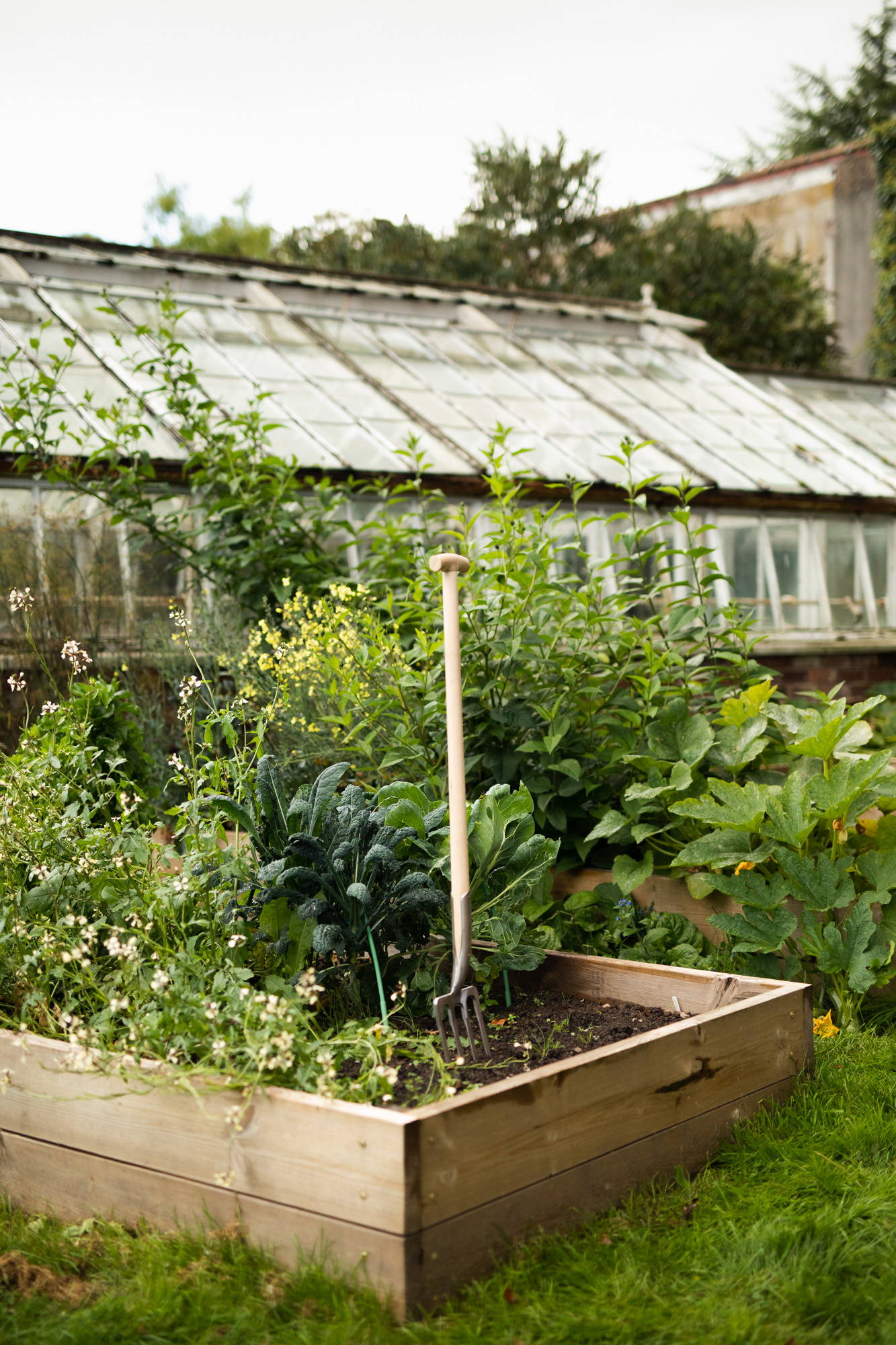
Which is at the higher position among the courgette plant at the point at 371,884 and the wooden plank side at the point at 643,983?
the courgette plant at the point at 371,884

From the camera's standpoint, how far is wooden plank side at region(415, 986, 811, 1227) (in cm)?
201

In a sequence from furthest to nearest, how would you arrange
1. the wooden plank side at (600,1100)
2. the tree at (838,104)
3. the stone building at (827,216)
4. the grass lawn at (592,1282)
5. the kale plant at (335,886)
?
1. the tree at (838,104)
2. the stone building at (827,216)
3. the kale plant at (335,886)
4. the wooden plank side at (600,1100)
5. the grass lawn at (592,1282)

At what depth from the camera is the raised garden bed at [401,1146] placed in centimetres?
197

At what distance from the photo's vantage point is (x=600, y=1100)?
2275 millimetres

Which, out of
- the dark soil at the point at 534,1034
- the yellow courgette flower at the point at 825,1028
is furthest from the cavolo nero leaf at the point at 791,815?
the dark soil at the point at 534,1034

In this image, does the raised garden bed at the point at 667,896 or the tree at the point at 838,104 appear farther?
the tree at the point at 838,104

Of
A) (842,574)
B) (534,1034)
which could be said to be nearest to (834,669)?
(842,574)

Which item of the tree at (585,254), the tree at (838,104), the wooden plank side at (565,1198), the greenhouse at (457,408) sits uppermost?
the tree at (838,104)

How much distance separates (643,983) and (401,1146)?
47.3 inches

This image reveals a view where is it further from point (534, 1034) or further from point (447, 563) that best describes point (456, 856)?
point (447, 563)

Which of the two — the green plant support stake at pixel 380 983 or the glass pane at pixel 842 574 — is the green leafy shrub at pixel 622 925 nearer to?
the green plant support stake at pixel 380 983

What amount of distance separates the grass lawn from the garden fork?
467 millimetres

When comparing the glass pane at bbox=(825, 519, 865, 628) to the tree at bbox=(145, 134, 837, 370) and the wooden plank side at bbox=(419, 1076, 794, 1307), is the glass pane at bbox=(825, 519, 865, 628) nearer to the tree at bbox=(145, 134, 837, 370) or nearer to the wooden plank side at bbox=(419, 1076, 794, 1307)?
the wooden plank side at bbox=(419, 1076, 794, 1307)

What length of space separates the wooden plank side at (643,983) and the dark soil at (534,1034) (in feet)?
0.14
